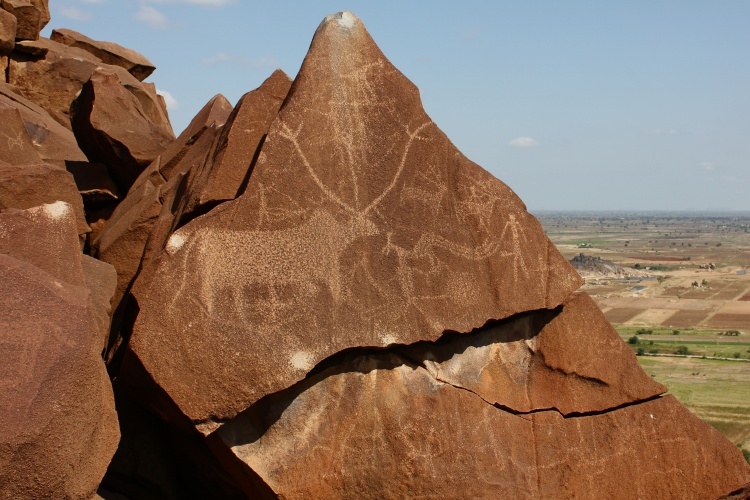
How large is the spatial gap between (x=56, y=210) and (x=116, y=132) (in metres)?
4.13

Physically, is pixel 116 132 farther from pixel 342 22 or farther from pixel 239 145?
pixel 342 22

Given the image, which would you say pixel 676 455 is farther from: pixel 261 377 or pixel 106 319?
pixel 106 319

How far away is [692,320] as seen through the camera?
62719mm

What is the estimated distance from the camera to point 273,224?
5.37 meters

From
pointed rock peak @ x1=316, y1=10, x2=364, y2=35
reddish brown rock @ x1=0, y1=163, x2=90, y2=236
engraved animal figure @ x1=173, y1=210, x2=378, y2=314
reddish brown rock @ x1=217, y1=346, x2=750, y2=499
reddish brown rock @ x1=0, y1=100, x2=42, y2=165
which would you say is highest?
pointed rock peak @ x1=316, y1=10, x2=364, y2=35

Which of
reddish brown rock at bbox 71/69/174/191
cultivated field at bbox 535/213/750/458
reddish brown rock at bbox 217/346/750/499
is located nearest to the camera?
reddish brown rock at bbox 217/346/750/499

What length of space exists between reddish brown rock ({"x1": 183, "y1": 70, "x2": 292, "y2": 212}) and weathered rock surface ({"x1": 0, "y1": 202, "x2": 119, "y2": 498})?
145 cm

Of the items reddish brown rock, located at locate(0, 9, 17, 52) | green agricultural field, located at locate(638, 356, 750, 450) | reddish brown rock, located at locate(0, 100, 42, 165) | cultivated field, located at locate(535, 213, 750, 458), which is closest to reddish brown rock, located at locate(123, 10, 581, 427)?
reddish brown rock, located at locate(0, 100, 42, 165)

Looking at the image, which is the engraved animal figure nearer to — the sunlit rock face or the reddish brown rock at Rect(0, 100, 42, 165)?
the sunlit rock face

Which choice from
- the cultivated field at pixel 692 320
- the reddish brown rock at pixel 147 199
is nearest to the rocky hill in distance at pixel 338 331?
the reddish brown rock at pixel 147 199

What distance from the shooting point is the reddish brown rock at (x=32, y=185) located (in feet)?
19.1

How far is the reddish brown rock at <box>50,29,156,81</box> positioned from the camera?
45.4 ft

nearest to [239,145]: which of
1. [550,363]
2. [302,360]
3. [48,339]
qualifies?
[302,360]

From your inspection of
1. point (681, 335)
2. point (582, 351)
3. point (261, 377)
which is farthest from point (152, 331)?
point (681, 335)
